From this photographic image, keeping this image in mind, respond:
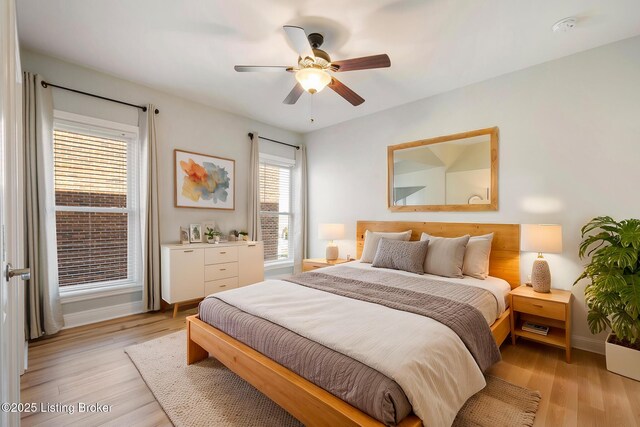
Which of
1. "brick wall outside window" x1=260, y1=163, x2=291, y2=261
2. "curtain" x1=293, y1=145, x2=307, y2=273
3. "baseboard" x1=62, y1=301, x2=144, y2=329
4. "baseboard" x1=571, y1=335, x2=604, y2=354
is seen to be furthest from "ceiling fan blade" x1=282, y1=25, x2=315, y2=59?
"baseboard" x1=571, y1=335, x2=604, y2=354

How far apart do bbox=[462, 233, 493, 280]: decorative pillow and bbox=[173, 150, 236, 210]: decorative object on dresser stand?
10.2 feet

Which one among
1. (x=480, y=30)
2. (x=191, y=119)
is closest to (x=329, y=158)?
(x=191, y=119)

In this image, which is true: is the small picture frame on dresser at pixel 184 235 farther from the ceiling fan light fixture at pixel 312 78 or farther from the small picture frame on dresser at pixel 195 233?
the ceiling fan light fixture at pixel 312 78

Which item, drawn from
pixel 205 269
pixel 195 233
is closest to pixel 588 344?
pixel 205 269

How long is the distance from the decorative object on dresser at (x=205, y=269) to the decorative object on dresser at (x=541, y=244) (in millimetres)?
3152

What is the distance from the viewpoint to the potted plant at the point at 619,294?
201 centimetres

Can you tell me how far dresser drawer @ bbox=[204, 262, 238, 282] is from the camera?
3554 millimetres

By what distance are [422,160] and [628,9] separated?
6.60 ft

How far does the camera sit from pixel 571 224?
2670 mm

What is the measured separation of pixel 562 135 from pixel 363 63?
2071 millimetres

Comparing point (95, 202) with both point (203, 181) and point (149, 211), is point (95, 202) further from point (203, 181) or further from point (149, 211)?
point (203, 181)

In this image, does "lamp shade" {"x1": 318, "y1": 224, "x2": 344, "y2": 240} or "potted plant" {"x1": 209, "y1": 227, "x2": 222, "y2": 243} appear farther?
"lamp shade" {"x1": 318, "y1": 224, "x2": 344, "y2": 240}

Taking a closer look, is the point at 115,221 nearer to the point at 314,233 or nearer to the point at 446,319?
the point at 314,233

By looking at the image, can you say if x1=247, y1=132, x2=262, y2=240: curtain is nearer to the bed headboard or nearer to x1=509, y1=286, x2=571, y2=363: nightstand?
the bed headboard
